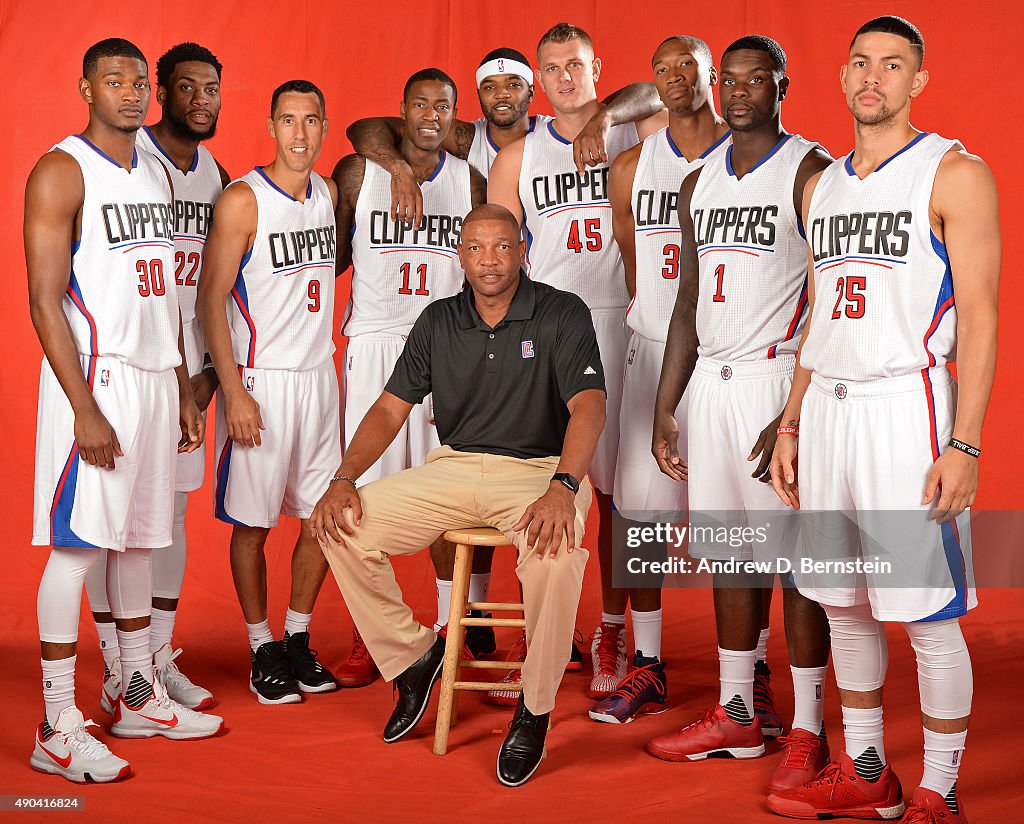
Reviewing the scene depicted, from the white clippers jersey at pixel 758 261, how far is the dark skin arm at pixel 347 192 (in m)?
1.45

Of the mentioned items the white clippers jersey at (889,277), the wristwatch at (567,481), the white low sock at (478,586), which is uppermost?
the white clippers jersey at (889,277)

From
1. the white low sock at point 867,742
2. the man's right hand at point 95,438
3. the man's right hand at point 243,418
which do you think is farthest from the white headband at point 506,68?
the white low sock at point 867,742

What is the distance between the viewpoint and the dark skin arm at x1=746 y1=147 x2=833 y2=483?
131 inches

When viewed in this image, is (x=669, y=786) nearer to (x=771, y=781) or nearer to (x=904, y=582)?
(x=771, y=781)

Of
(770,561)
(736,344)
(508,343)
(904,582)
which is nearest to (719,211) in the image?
(736,344)

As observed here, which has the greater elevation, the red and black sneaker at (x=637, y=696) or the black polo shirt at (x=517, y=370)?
the black polo shirt at (x=517, y=370)

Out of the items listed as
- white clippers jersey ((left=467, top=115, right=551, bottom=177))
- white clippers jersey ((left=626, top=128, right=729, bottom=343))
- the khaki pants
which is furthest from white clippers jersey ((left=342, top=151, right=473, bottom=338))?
the khaki pants

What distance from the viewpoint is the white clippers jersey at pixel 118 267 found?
3.36 meters

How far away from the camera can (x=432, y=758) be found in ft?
11.4

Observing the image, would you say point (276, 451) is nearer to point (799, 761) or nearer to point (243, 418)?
point (243, 418)

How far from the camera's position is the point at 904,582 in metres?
2.81

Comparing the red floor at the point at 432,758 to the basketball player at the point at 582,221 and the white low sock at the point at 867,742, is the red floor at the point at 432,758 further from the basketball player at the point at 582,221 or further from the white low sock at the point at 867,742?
the basketball player at the point at 582,221

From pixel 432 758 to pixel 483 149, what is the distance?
232cm

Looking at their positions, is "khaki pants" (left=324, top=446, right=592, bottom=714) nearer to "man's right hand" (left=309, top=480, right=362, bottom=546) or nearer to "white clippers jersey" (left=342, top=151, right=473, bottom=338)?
"man's right hand" (left=309, top=480, right=362, bottom=546)
